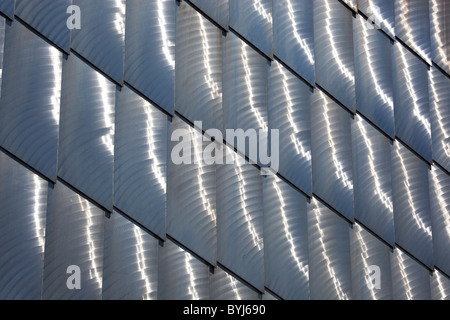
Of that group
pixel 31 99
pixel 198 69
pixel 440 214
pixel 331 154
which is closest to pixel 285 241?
pixel 331 154

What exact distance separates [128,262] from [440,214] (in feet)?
17.8

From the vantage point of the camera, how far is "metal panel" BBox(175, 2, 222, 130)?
14.7 meters

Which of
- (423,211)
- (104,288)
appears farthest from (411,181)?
(104,288)

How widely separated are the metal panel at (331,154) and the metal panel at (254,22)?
1.10 meters

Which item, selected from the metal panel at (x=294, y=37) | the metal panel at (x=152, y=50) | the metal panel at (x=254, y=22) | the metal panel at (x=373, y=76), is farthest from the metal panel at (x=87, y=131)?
the metal panel at (x=373, y=76)

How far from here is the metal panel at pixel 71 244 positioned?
43.9 feet

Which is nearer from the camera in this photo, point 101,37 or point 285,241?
point 101,37

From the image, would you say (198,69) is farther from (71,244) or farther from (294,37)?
(71,244)

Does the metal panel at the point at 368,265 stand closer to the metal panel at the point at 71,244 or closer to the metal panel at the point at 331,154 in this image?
the metal panel at the point at 331,154

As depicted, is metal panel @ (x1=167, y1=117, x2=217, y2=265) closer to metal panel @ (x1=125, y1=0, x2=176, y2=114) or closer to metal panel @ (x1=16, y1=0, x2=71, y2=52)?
metal panel @ (x1=125, y1=0, x2=176, y2=114)

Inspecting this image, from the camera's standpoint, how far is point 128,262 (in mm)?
13836

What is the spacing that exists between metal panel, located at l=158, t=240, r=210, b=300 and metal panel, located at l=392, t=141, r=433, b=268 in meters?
3.47

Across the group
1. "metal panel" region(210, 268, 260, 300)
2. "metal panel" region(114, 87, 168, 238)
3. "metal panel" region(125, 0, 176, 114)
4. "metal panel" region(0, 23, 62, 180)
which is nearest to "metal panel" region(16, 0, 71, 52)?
"metal panel" region(0, 23, 62, 180)

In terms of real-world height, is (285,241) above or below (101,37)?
below
